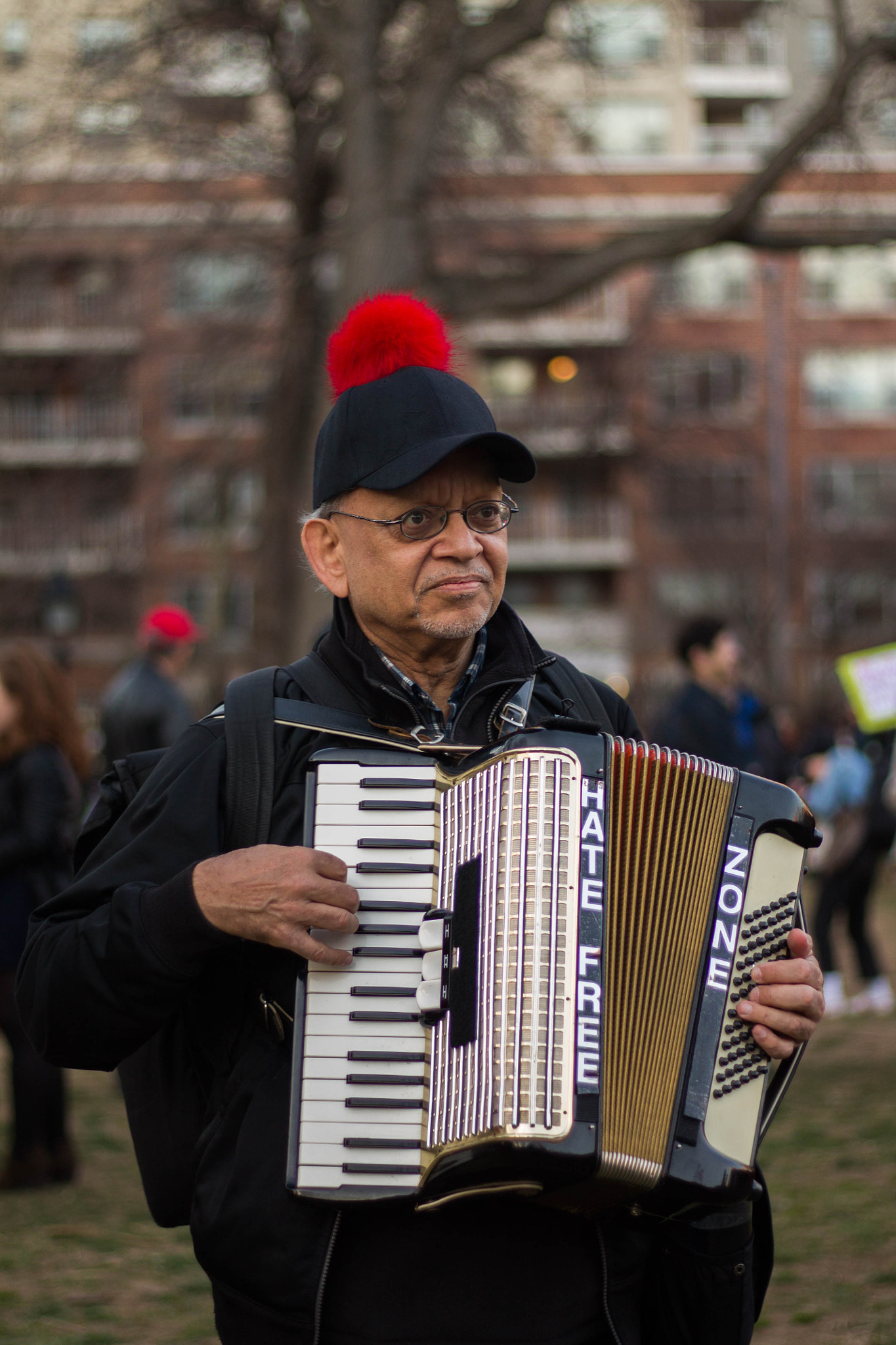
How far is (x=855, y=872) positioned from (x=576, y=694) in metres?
7.92

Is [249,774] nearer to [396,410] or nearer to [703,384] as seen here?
[396,410]

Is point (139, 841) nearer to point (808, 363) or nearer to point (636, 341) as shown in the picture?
point (636, 341)

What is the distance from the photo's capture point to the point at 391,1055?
7.59ft

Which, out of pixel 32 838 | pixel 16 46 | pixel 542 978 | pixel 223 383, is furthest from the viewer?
pixel 223 383

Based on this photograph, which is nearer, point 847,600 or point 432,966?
point 432,966

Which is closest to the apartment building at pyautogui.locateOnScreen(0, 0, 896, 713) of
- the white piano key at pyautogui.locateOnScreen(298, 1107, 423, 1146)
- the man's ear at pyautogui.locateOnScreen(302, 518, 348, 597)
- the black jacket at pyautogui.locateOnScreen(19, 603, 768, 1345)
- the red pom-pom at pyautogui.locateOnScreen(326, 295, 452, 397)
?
the red pom-pom at pyautogui.locateOnScreen(326, 295, 452, 397)

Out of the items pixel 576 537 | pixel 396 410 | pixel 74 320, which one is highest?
pixel 74 320

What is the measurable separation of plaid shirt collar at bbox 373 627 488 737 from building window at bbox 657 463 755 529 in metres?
17.5

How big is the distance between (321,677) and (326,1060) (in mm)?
647

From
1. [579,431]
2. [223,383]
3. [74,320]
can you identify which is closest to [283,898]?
[223,383]

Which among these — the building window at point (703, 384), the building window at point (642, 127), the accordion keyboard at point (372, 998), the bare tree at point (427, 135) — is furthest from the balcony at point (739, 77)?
the accordion keyboard at point (372, 998)

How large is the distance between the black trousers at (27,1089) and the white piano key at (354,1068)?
4418 mm

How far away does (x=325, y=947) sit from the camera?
231 centimetres

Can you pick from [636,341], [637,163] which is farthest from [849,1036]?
[637,163]
